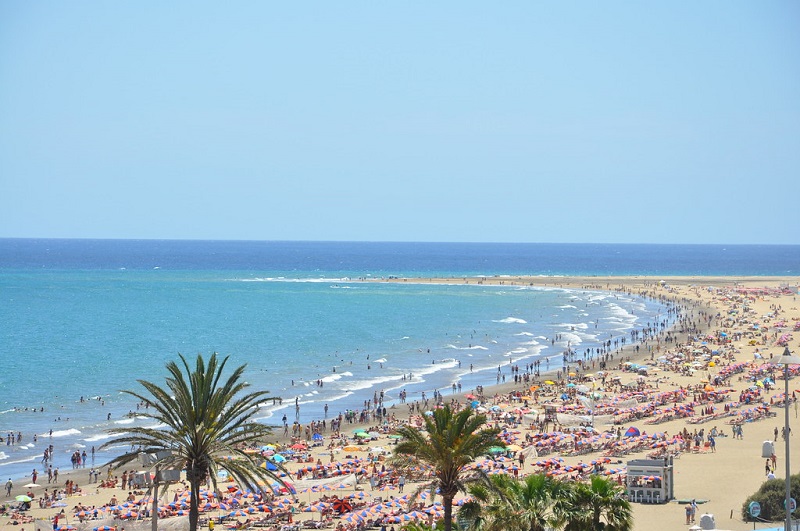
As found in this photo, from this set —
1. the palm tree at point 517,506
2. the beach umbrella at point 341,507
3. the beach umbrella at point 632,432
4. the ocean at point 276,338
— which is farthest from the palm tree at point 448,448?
the beach umbrella at point 632,432

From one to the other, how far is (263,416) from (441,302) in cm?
7627

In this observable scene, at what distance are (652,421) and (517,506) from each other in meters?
31.4

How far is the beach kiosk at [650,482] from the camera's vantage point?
32031mm

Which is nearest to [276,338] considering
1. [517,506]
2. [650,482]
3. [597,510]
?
[650,482]

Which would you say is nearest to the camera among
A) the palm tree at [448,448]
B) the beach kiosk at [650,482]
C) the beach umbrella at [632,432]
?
the palm tree at [448,448]

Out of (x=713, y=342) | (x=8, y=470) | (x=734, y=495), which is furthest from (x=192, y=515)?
(x=713, y=342)

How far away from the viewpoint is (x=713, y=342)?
79.2 m

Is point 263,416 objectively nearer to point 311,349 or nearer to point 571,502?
point 311,349

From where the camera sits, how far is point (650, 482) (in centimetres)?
3238

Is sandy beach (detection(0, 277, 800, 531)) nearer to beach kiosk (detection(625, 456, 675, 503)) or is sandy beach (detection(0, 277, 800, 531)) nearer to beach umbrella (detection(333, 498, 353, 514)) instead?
beach kiosk (detection(625, 456, 675, 503))

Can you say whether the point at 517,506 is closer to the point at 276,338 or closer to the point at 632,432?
the point at 632,432

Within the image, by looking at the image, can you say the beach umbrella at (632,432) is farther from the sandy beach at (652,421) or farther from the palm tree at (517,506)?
the palm tree at (517,506)

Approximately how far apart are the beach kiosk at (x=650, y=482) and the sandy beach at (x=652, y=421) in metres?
0.48

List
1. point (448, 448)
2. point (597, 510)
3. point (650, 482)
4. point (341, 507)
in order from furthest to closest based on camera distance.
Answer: point (650, 482) < point (341, 507) < point (448, 448) < point (597, 510)
